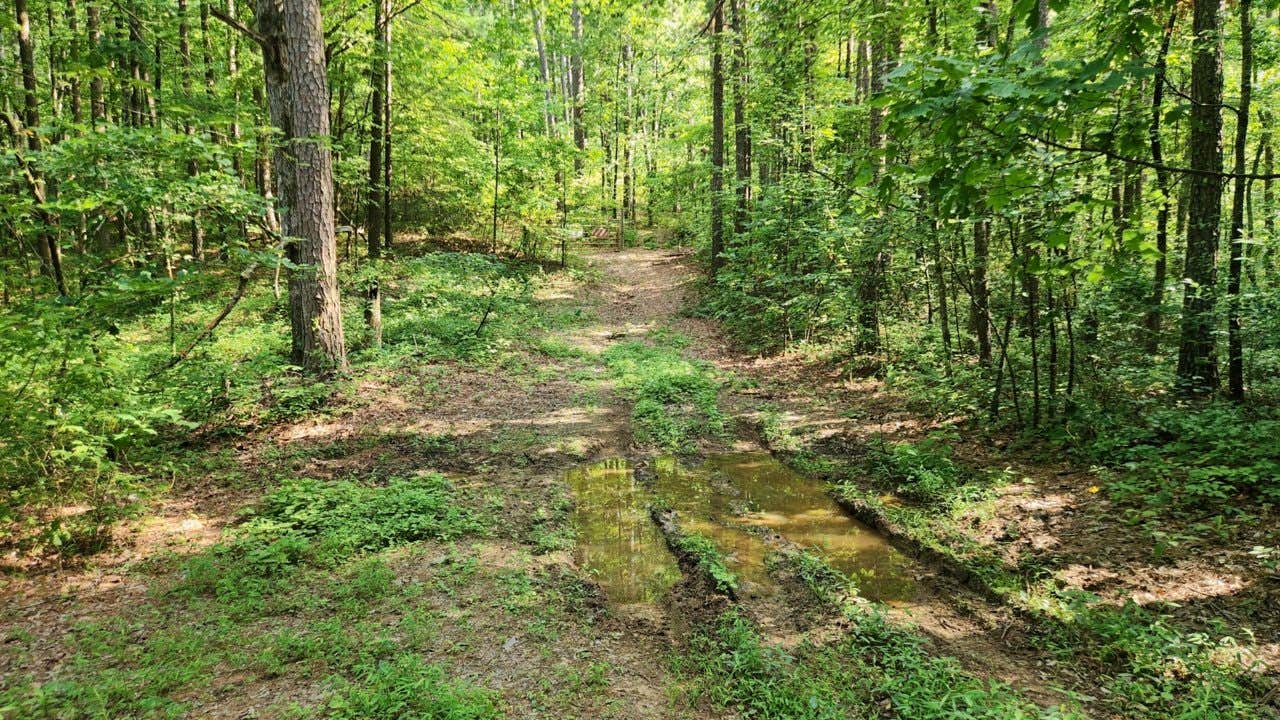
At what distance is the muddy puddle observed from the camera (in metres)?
4.91

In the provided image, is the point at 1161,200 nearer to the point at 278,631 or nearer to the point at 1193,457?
the point at 1193,457

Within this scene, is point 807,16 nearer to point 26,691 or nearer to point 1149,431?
point 1149,431

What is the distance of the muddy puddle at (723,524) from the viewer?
16.1 feet

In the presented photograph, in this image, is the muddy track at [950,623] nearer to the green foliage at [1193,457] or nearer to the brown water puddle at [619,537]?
the brown water puddle at [619,537]

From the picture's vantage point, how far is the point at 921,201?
7859mm

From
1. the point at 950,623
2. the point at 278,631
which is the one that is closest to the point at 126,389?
the point at 278,631

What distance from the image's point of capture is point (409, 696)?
3.29 meters

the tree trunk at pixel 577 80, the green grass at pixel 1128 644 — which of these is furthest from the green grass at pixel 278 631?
the tree trunk at pixel 577 80

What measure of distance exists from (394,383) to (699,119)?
26.8 metres

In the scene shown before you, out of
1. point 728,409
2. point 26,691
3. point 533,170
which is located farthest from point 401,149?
point 26,691

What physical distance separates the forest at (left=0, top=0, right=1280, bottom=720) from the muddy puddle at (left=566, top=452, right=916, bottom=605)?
0.05 metres

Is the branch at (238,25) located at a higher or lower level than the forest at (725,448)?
higher

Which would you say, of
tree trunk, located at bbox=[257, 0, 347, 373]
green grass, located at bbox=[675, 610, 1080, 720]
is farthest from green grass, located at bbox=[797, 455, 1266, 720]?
tree trunk, located at bbox=[257, 0, 347, 373]

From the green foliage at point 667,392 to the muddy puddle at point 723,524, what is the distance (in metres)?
0.84
